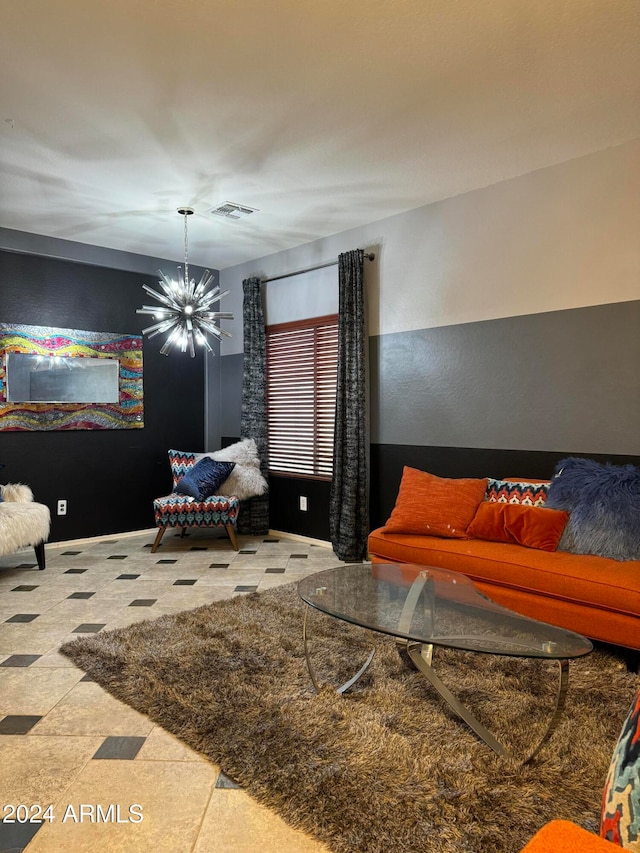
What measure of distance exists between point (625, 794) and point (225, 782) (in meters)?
1.35

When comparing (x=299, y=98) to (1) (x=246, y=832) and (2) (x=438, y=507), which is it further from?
(1) (x=246, y=832)

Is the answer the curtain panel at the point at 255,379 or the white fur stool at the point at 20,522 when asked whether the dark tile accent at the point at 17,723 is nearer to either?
the white fur stool at the point at 20,522

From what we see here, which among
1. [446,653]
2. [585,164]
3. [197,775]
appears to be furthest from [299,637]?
[585,164]

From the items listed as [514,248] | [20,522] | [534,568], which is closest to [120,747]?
[534,568]

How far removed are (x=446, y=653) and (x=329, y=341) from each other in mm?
3128

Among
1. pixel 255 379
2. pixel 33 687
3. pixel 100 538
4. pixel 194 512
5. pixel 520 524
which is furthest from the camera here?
pixel 255 379

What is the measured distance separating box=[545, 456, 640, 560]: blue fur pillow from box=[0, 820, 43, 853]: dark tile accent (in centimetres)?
278

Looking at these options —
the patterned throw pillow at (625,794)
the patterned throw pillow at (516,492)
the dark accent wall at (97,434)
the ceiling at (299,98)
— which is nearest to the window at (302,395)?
the dark accent wall at (97,434)

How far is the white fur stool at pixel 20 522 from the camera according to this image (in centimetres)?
410

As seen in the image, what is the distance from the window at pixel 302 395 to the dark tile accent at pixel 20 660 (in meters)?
3.01

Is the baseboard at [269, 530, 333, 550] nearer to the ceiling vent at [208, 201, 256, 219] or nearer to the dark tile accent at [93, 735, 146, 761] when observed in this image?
the ceiling vent at [208, 201, 256, 219]

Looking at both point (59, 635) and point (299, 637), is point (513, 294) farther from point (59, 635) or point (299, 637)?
point (59, 635)

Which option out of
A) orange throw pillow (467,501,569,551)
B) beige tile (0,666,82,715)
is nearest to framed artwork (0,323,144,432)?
beige tile (0,666,82,715)

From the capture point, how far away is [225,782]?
1.95 meters
